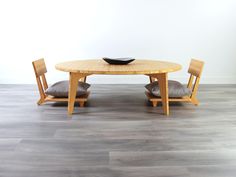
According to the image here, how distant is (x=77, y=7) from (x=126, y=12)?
2.60 ft

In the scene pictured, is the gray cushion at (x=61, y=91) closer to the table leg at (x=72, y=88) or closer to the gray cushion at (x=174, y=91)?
the table leg at (x=72, y=88)

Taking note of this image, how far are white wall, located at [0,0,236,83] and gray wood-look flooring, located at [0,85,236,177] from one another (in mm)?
1263

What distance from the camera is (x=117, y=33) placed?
4.29 meters

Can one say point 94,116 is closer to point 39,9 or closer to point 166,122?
point 166,122

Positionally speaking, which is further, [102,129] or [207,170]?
[102,129]

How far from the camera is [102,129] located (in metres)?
2.27

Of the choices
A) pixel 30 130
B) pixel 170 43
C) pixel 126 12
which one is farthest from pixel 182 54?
pixel 30 130

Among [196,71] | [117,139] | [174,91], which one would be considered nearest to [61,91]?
[117,139]

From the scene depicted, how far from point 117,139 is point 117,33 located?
260 centimetres

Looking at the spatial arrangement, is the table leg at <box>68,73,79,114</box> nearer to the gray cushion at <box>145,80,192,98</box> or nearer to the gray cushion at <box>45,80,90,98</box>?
the gray cushion at <box>45,80,90,98</box>

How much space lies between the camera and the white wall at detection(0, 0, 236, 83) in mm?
4207

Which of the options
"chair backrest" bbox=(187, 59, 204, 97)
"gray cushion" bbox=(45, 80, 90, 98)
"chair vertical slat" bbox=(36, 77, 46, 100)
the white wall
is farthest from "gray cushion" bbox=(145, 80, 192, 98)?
the white wall

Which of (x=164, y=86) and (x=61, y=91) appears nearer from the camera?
(x=164, y=86)

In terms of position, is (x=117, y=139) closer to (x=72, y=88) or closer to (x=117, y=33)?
(x=72, y=88)
